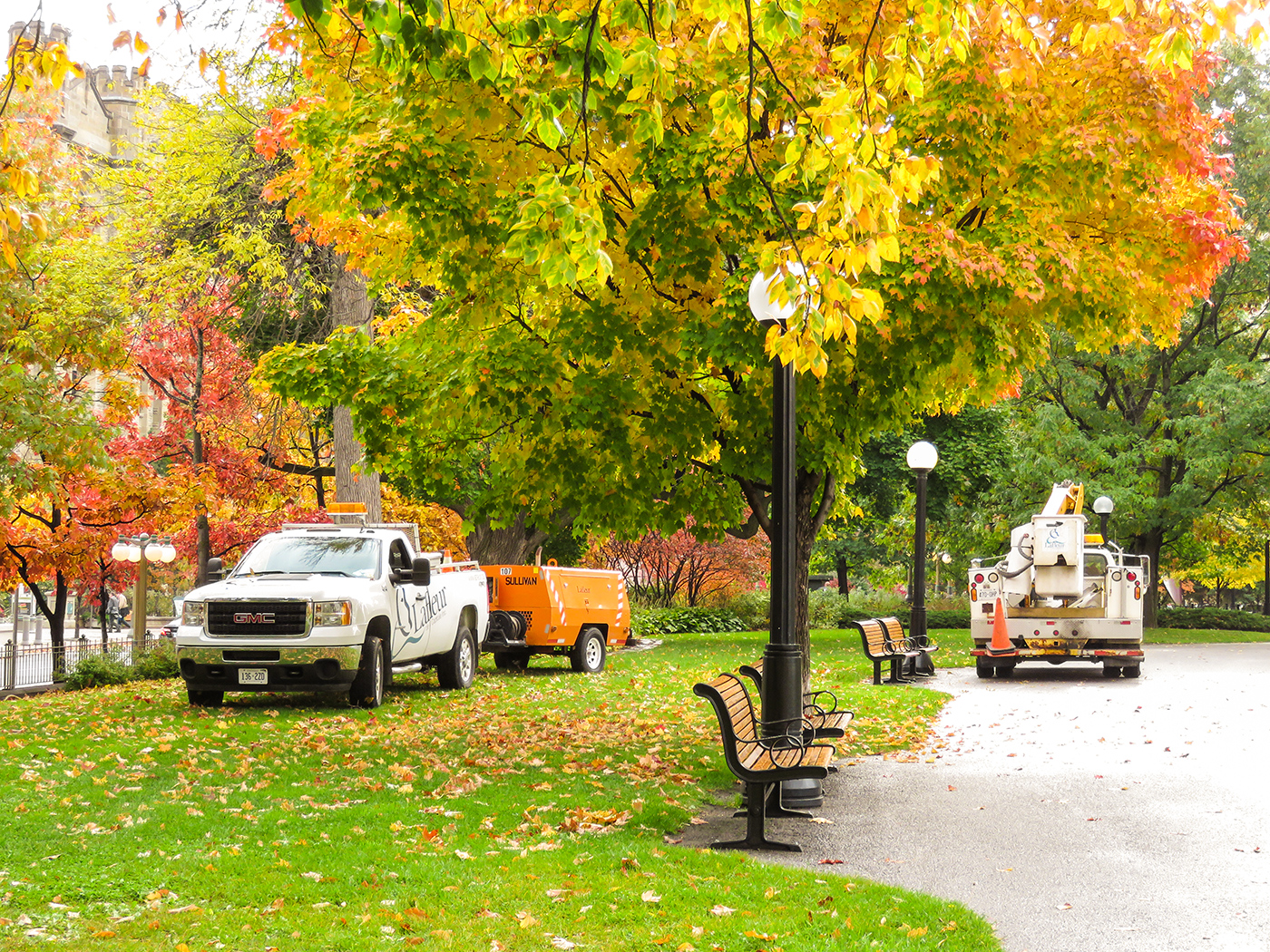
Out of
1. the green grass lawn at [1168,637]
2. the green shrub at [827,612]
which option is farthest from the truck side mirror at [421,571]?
the green shrub at [827,612]

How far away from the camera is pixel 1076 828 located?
Answer: 24.5 feet

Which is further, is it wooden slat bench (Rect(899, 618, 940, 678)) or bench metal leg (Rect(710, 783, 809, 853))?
wooden slat bench (Rect(899, 618, 940, 678))

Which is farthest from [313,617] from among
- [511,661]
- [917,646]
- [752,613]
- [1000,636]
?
[752,613]

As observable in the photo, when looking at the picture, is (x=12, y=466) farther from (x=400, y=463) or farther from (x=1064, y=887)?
(x=1064, y=887)

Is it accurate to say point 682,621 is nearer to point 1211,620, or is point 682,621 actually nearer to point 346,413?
point 1211,620

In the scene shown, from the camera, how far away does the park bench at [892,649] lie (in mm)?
16859

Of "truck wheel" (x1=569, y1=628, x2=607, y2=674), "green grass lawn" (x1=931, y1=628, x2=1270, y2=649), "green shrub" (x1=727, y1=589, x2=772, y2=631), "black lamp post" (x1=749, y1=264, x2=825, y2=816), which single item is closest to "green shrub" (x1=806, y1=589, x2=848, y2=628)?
"green shrub" (x1=727, y1=589, x2=772, y2=631)

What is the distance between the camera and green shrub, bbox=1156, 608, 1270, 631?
35812mm

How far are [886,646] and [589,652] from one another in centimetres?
525

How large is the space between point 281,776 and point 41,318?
12989 mm

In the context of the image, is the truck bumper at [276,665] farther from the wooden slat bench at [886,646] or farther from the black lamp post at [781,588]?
the wooden slat bench at [886,646]

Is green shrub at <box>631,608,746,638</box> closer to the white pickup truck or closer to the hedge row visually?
the hedge row

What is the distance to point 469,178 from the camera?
902 centimetres

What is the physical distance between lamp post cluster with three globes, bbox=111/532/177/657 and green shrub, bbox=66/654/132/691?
1.54 metres
